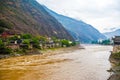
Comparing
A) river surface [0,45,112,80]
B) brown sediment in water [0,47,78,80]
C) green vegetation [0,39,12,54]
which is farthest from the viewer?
green vegetation [0,39,12,54]

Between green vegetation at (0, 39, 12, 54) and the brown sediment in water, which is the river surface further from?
green vegetation at (0, 39, 12, 54)

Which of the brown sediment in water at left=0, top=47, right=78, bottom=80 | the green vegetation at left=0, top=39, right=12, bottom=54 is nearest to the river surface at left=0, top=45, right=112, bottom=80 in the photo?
the brown sediment in water at left=0, top=47, right=78, bottom=80

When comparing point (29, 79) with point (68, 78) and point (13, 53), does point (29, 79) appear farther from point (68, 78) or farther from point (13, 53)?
point (13, 53)

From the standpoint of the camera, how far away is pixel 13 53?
92.6 m

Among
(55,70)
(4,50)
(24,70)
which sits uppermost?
(4,50)

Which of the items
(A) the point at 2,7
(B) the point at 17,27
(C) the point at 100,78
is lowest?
(C) the point at 100,78

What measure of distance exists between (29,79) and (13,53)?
53.6 metres

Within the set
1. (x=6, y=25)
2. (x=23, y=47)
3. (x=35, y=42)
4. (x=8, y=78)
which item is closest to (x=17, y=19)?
(x=6, y=25)

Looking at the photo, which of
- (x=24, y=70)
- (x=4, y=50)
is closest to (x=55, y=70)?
(x=24, y=70)

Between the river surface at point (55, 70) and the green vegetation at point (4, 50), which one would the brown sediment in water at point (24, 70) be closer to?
the river surface at point (55, 70)

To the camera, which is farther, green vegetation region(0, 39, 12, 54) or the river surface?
green vegetation region(0, 39, 12, 54)

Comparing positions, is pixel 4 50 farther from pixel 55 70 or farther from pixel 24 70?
pixel 55 70

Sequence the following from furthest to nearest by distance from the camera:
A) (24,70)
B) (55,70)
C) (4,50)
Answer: (4,50), (24,70), (55,70)

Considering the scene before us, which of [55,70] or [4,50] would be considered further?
[4,50]
